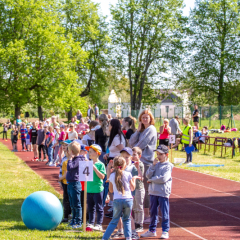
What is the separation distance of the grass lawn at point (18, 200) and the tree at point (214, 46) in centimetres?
3264

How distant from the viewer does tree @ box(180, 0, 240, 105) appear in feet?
142

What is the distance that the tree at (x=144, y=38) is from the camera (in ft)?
138

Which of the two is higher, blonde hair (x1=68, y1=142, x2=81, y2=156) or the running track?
blonde hair (x1=68, y1=142, x2=81, y2=156)

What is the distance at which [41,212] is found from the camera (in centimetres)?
655

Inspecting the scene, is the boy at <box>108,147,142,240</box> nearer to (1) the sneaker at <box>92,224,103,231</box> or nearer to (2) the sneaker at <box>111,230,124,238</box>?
(2) the sneaker at <box>111,230,124,238</box>

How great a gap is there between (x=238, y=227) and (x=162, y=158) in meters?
2.19

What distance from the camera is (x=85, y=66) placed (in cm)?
4778

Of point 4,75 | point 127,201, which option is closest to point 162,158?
point 127,201

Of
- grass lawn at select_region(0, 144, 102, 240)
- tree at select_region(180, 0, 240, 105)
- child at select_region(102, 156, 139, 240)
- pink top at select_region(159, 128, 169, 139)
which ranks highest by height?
tree at select_region(180, 0, 240, 105)

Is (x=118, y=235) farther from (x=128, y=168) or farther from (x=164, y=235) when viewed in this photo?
(x=128, y=168)

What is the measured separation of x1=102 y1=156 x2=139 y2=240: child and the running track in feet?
3.87

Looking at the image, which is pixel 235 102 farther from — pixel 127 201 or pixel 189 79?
pixel 127 201

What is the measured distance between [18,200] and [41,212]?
10.0ft

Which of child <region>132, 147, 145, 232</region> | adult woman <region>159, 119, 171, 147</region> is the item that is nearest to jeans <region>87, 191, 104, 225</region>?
child <region>132, 147, 145, 232</region>
